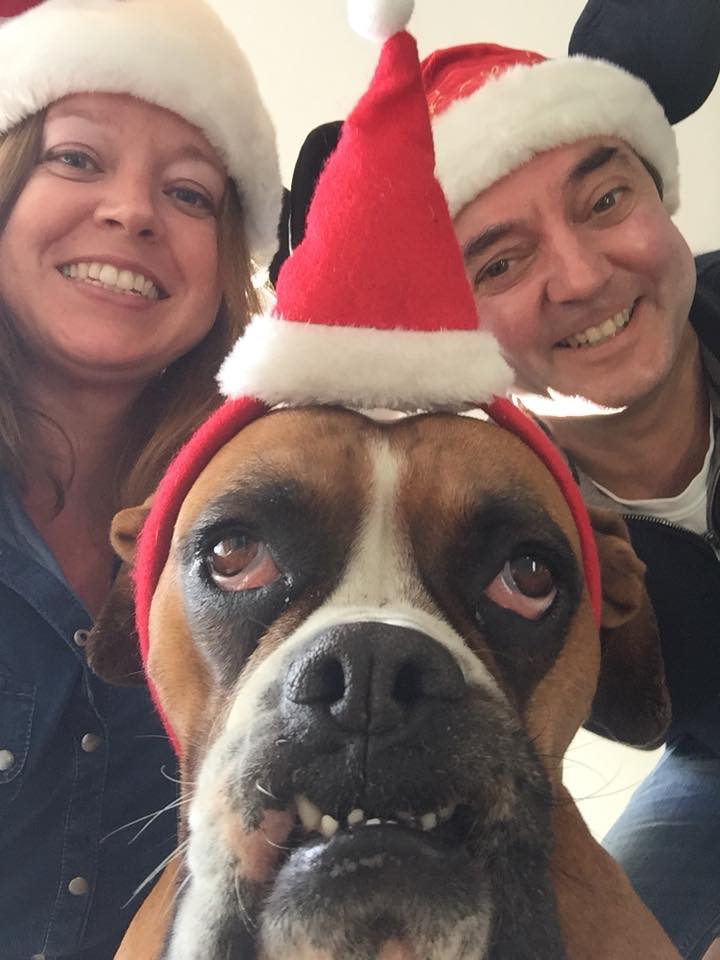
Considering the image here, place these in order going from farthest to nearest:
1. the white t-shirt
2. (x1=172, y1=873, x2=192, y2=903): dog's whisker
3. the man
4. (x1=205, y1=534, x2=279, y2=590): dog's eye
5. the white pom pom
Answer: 1. the white t-shirt
2. the man
3. the white pom pom
4. (x1=205, y1=534, x2=279, y2=590): dog's eye
5. (x1=172, y1=873, x2=192, y2=903): dog's whisker

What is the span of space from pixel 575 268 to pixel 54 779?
1.46 meters

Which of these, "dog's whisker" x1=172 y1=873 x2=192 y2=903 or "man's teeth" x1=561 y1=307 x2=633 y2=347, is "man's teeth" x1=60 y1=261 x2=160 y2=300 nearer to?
"man's teeth" x1=561 y1=307 x2=633 y2=347

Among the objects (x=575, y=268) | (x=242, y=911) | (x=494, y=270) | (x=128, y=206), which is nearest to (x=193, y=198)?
(x=128, y=206)

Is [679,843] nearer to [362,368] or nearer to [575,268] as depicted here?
[575,268]

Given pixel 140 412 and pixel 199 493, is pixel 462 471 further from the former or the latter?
pixel 140 412

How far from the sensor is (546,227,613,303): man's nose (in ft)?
5.93

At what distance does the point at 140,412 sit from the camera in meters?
2.07

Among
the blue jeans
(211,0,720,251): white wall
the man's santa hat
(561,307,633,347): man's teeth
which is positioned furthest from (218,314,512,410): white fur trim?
(211,0,720,251): white wall

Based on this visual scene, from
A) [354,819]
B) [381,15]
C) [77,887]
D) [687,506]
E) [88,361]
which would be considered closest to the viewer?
[354,819]

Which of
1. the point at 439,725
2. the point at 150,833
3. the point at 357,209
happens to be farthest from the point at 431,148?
the point at 150,833

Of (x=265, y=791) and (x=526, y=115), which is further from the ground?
(x=526, y=115)

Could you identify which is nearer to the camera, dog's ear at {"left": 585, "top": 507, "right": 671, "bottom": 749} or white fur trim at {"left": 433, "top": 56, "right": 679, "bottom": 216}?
dog's ear at {"left": 585, "top": 507, "right": 671, "bottom": 749}

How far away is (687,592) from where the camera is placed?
198 cm

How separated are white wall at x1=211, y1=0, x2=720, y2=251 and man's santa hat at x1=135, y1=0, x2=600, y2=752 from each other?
6.72 feet
